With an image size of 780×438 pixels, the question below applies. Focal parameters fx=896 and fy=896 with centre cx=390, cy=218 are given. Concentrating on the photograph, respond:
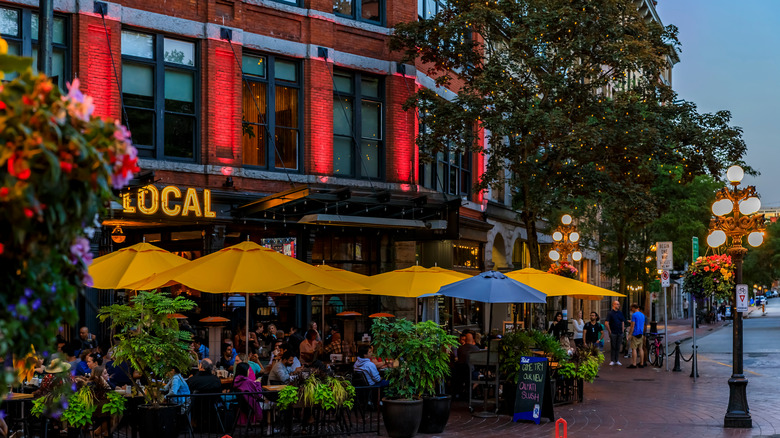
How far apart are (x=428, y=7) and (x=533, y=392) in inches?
597

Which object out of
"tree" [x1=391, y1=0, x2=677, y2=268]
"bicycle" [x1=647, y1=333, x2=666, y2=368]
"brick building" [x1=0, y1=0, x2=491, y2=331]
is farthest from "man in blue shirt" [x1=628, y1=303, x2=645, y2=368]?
"brick building" [x1=0, y1=0, x2=491, y2=331]

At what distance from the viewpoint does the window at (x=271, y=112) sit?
22078 mm

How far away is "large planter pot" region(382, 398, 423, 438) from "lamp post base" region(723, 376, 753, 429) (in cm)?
530

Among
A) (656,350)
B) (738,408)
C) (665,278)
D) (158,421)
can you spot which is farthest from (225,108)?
(656,350)

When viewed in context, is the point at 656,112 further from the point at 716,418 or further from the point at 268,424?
the point at 268,424

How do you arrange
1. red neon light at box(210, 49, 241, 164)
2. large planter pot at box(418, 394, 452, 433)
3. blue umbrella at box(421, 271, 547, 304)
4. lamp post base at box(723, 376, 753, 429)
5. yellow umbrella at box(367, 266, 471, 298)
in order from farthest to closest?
red neon light at box(210, 49, 241, 164) → yellow umbrella at box(367, 266, 471, 298) → blue umbrella at box(421, 271, 547, 304) → lamp post base at box(723, 376, 753, 429) → large planter pot at box(418, 394, 452, 433)

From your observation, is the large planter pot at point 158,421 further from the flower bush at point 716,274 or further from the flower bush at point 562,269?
the flower bush at point 562,269

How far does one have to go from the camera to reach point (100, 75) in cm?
1930

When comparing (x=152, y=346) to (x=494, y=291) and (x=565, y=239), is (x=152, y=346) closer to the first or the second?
(x=494, y=291)

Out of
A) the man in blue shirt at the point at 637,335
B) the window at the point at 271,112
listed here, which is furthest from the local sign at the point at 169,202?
the man in blue shirt at the point at 637,335

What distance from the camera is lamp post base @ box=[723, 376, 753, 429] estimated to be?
14547mm

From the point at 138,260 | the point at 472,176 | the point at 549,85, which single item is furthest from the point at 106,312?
the point at 472,176

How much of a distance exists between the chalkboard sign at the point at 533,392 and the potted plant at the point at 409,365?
2603 millimetres

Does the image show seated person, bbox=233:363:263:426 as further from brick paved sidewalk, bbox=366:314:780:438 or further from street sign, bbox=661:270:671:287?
street sign, bbox=661:270:671:287
